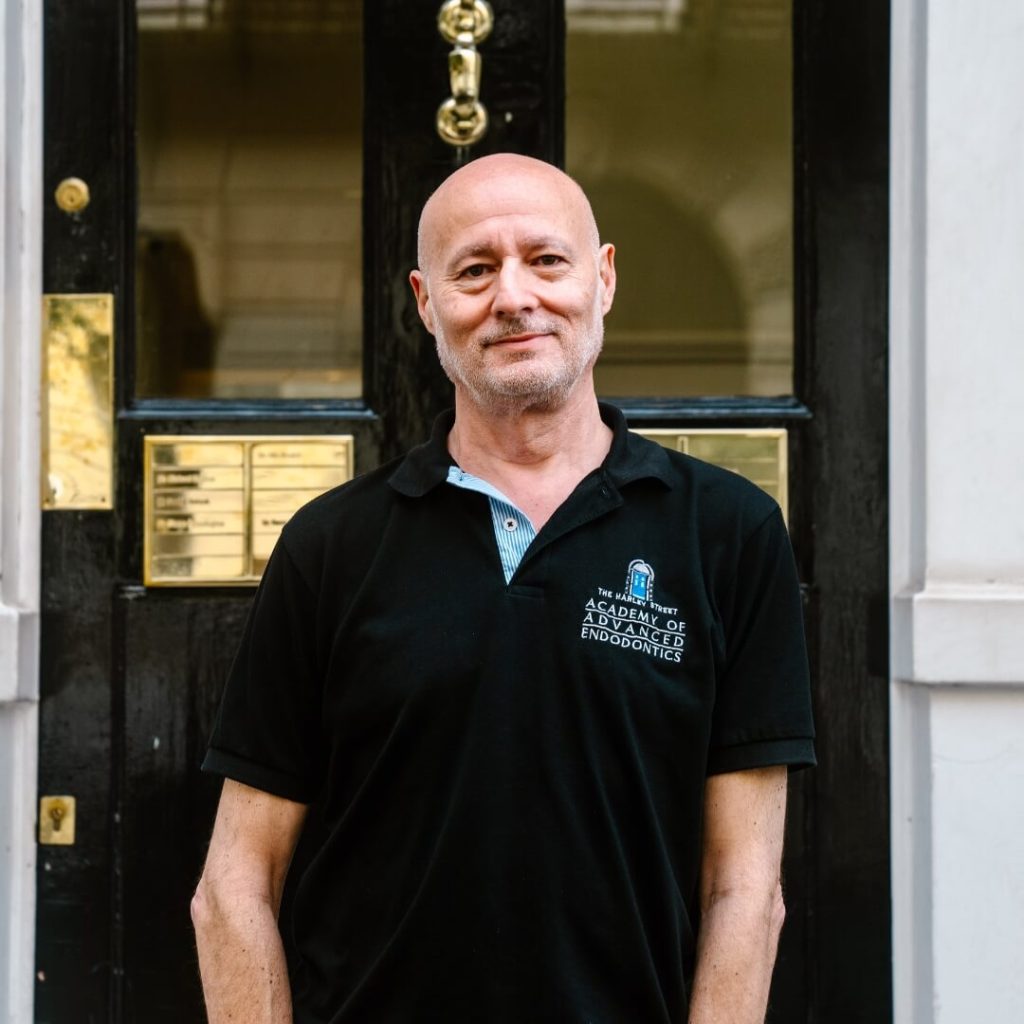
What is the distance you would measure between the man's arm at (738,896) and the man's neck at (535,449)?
43cm

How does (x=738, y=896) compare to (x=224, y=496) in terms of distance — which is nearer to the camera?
(x=738, y=896)

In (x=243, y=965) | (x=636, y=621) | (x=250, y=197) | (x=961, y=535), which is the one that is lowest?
(x=243, y=965)

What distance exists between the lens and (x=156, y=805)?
249cm

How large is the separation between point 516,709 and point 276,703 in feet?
1.10

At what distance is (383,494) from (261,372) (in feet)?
2.84

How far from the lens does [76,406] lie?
248 centimetres

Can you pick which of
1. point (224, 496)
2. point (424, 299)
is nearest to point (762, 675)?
point (424, 299)

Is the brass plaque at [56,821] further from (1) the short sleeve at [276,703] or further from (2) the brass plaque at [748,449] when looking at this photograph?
(2) the brass plaque at [748,449]

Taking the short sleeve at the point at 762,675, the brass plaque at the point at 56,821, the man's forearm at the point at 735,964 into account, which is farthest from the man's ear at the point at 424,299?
the brass plaque at the point at 56,821

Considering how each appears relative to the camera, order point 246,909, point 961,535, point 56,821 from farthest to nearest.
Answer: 1. point 56,821
2. point 961,535
3. point 246,909

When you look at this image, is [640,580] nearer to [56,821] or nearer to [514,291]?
[514,291]

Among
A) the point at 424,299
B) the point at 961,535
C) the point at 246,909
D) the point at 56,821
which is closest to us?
the point at 246,909

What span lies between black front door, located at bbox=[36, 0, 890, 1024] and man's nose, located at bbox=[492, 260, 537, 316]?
2.66 feet

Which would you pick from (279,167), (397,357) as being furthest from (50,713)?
(279,167)
